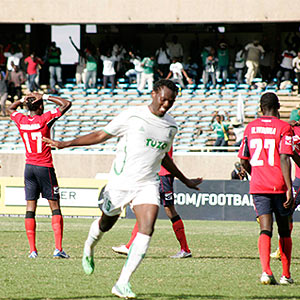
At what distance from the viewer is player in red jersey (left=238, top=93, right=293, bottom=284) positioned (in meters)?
8.07

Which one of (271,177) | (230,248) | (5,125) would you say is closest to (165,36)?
(5,125)

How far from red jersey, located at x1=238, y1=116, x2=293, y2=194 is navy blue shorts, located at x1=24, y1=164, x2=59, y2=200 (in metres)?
3.44

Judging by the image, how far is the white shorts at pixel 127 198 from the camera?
7.19 m

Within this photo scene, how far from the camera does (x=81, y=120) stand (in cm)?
2970

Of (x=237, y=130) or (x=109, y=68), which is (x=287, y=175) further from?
(x=109, y=68)

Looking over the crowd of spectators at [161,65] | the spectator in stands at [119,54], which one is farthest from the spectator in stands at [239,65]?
the spectator in stands at [119,54]

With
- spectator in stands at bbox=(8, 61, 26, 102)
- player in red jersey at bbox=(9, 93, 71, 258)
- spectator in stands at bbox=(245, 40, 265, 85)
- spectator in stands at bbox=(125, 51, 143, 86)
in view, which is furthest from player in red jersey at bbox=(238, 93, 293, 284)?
spectator in stands at bbox=(8, 61, 26, 102)

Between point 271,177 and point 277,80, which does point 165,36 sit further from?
point 271,177

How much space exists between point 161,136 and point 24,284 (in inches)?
87.2

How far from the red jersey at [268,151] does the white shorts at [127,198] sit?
56.8 inches

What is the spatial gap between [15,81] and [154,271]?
22660 mm

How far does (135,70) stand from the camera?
31.1 metres

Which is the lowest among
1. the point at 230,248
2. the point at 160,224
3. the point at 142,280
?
the point at 160,224

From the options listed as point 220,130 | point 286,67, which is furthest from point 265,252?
point 286,67
